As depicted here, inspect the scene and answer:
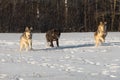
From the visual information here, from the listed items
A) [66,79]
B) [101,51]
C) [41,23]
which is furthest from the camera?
[41,23]

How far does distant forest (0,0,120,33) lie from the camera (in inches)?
1684

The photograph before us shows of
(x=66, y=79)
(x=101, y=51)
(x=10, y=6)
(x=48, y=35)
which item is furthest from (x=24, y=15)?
(x=66, y=79)

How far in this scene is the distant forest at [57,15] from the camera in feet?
140

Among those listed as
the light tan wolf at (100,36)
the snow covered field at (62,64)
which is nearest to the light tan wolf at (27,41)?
the snow covered field at (62,64)

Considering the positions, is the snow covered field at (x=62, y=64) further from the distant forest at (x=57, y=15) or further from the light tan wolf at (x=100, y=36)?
the distant forest at (x=57, y=15)

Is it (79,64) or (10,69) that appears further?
(79,64)

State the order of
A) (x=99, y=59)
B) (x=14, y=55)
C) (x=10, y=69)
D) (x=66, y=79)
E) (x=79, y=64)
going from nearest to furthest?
(x=66, y=79), (x=10, y=69), (x=79, y=64), (x=99, y=59), (x=14, y=55)

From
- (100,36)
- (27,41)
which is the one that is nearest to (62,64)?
(27,41)

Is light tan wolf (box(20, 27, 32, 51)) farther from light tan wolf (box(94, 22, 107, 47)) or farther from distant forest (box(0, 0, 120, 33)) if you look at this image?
distant forest (box(0, 0, 120, 33))

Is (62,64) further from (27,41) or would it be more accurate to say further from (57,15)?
(57,15)

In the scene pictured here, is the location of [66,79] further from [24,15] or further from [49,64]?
[24,15]

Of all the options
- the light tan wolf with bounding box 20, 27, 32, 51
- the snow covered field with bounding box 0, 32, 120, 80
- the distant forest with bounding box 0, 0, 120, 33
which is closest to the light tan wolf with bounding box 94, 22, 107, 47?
the snow covered field with bounding box 0, 32, 120, 80

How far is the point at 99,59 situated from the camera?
Result: 16.6 m

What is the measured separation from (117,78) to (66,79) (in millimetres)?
1402
